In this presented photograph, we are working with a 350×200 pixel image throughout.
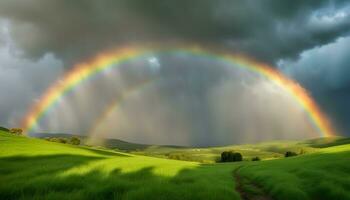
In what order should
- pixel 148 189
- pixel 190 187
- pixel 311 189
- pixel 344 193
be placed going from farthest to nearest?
pixel 311 189, pixel 344 193, pixel 190 187, pixel 148 189

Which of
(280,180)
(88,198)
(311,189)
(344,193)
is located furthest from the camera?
(280,180)

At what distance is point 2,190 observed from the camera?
68.9 ft

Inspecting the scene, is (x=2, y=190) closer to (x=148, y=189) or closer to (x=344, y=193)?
(x=148, y=189)

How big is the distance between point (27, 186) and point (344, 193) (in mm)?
23320

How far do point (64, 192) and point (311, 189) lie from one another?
20424 mm

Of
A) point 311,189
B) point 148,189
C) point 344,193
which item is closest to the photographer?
point 148,189

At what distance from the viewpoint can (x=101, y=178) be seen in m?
25.6

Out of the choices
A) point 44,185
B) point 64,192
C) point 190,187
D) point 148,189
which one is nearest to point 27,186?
point 44,185

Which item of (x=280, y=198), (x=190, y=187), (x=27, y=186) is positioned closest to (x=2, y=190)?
(x=27, y=186)

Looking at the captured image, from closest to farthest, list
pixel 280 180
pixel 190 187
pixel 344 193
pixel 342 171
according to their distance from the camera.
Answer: pixel 190 187, pixel 344 193, pixel 280 180, pixel 342 171

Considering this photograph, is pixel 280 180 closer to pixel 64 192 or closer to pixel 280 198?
pixel 280 198

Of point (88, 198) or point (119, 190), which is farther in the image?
point (119, 190)

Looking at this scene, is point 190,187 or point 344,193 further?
point 344,193

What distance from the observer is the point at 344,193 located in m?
27.6
